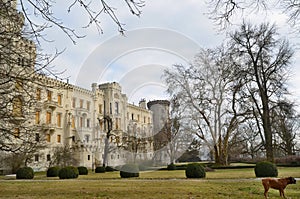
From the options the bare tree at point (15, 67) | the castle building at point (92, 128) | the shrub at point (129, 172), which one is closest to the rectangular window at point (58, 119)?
the castle building at point (92, 128)

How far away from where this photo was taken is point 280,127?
42.6 m

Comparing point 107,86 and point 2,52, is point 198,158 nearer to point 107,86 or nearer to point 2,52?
point 107,86

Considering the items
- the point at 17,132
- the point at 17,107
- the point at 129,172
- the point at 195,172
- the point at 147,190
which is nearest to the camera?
the point at 17,107

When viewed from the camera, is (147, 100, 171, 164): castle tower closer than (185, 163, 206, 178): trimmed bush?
No

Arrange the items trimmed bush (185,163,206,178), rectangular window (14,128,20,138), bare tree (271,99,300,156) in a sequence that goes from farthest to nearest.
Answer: bare tree (271,99,300,156) < trimmed bush (185,163,206,178) < rectangular window (14,128,20,138)

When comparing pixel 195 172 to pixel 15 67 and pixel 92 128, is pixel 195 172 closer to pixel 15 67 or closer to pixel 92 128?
pixel 15 67

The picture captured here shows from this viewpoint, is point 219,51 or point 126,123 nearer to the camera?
point 219,51

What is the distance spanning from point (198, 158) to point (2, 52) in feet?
185

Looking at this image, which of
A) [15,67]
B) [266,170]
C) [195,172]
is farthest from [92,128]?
[15,67]

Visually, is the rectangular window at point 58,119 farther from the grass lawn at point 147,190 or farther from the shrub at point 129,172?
the grass lawn at point 147,190

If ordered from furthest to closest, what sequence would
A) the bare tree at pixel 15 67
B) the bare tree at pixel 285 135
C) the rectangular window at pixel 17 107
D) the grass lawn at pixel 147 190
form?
1. the bare tree at pixel 285 135
2. the grass lawn at pixel 147 190
3. the rectangular window at pixel 17 107
4. the bare tree at pixel 15 67

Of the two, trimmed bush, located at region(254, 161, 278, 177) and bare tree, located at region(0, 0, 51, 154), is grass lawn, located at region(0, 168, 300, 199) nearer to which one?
bare tree, located at region(0, 0, 51, 154)

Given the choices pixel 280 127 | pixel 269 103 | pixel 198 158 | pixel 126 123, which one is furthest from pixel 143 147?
pixel 269 103

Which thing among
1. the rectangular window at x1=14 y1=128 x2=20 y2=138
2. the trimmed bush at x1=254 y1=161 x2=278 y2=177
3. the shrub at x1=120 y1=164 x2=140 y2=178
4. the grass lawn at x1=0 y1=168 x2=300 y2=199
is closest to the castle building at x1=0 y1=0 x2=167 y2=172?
the rectangular window at x1=14 y1=128 x2=20 y2=138
